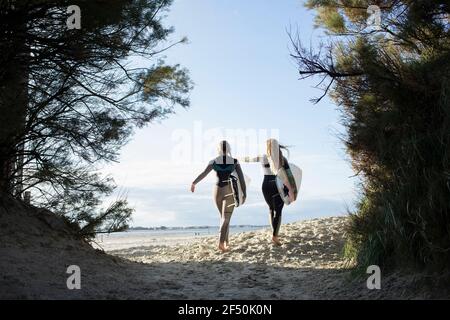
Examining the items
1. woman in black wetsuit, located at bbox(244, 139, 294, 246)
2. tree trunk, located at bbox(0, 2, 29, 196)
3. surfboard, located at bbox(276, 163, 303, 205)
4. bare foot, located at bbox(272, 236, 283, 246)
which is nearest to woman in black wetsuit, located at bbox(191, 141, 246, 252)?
woman in black wetsuit, located at bbox(244, 139, 294, 246)

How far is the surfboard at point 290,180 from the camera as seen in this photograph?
29.3 ft

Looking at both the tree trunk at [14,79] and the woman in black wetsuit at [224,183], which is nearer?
the tree trunk at [14,79]

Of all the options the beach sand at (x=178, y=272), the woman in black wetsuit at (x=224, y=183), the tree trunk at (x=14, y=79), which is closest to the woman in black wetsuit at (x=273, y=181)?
the woman in black wetsuit at (x=224, y=183)

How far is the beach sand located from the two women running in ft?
1.79

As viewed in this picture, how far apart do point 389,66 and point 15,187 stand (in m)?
6.26

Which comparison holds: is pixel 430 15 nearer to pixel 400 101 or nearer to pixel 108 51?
pixel 400 101

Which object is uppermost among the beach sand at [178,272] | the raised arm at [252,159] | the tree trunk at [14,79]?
the tree trunk at [14,79]

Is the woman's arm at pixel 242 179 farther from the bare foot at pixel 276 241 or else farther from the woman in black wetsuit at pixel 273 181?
the bare foot at pixel 276 241

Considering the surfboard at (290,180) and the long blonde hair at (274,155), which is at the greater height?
the long blonde hair at (274,155)

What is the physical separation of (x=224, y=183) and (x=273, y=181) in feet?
3.22

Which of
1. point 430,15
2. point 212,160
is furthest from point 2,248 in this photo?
point 430,15

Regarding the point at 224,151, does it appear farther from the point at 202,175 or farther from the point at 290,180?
the point at 290,180

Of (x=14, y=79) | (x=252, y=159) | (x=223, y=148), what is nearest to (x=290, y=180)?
(x=252, y=159)

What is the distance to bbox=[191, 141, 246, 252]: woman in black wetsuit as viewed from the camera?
8883 millimetres
